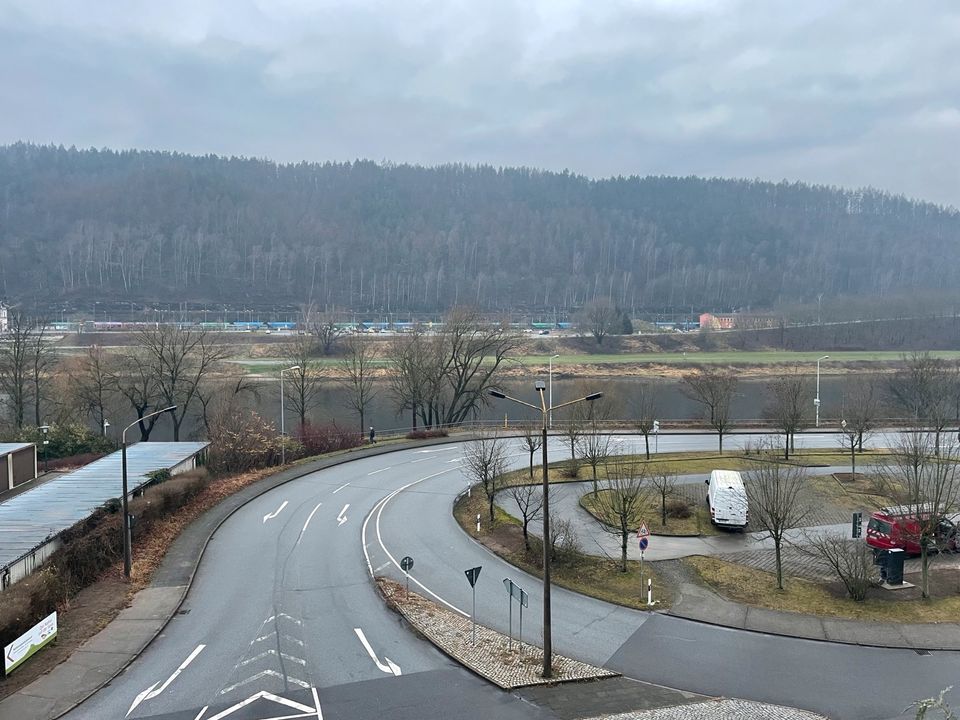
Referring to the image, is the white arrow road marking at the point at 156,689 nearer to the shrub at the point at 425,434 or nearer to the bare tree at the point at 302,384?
the shrub at the point at 425,434

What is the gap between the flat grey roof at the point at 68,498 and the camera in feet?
64.5

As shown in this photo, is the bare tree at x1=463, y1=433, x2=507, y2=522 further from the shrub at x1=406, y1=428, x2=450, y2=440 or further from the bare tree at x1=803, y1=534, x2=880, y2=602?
the shrub at x1=406, y1=428, x2=450, y2=440

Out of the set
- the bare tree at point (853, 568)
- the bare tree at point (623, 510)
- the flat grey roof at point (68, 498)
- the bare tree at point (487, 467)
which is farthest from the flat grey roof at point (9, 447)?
the bare tree at point (853, 568)

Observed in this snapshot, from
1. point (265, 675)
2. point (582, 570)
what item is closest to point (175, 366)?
point (582, 570)

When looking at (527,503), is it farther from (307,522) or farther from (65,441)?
(65,441)

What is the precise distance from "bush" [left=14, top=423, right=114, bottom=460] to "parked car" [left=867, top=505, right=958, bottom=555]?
38.8 meters

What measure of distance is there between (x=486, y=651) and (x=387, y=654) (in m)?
2.20

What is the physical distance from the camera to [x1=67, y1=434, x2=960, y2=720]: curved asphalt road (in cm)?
1301

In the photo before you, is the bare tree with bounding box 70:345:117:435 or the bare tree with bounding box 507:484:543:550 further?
the bare tree with bounding box 70:345:117:435

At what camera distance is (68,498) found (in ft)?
79.5

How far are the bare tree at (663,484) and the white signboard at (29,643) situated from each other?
62.5ft

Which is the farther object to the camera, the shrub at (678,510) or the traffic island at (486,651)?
the shrub at (678,510)

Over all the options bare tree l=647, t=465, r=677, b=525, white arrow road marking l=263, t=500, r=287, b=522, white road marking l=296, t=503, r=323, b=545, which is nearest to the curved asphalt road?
white road marking l=296, t=503, r=323, b=545

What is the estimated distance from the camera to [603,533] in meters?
24.7
